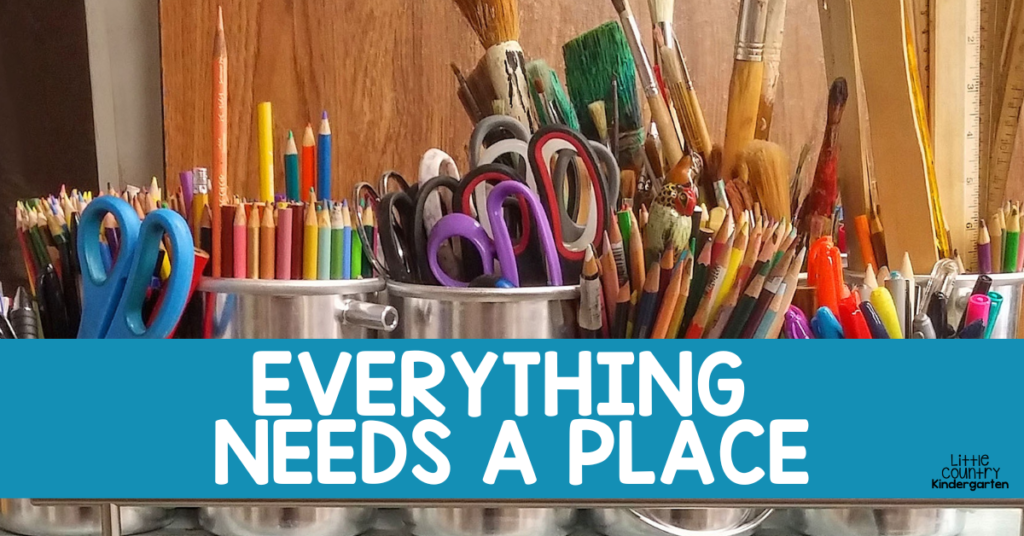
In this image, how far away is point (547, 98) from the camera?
1.26 ft

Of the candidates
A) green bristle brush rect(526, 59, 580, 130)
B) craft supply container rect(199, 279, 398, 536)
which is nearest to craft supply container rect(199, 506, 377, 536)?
craft supply container rect(199, 279, 398, 536)

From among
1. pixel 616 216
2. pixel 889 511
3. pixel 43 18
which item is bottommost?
pixel 889 511

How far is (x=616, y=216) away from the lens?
34cm

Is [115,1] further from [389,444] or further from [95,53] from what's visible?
[389,444]

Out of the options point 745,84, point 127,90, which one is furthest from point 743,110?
point 127,90

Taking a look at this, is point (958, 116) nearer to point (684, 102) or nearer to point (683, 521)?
point (684, 102)

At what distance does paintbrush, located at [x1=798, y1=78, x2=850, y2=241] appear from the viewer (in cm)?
38

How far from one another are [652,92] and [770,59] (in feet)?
0.20

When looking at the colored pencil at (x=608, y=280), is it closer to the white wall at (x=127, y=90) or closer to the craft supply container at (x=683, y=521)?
the craft supply container at (x=683, y=521)

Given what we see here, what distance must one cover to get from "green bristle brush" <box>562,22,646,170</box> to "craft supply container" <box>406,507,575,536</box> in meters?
0.17

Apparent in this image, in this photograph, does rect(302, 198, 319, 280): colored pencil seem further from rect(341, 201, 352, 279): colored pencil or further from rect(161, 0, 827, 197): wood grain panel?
rect(161, 0, 827, 197): wood grain panel

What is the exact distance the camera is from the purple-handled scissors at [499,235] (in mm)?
328

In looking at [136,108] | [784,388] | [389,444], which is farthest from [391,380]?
[136,108]

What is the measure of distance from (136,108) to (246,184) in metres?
0.08
